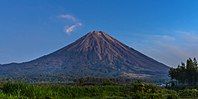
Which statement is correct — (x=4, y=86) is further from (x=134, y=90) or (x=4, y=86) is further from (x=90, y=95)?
(x=134, y=90)

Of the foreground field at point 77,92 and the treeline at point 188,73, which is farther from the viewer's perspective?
the treeline at point 188,73

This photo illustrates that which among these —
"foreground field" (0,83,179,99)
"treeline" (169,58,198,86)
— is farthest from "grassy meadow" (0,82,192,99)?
"treeline" (169,58,198,86)

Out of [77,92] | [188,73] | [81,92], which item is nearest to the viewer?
[77,92]

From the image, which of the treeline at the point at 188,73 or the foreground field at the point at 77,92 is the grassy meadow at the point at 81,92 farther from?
the treeline at the point at 188,73

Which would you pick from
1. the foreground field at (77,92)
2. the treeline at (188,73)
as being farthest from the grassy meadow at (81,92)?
the treeline at (188,73)

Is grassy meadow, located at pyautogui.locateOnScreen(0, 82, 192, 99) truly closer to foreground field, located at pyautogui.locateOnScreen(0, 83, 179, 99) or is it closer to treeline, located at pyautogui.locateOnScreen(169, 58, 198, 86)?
foreground field, located at pyautogui.locateOnScreen(0, 83, 179, 99)

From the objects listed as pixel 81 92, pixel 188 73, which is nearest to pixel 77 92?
pixel 81 92

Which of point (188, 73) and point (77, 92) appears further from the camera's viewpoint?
point (188, 73)

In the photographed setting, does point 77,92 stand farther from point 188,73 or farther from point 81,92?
point 188,73

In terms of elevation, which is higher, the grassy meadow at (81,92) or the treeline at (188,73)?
the treeline at (188,73)

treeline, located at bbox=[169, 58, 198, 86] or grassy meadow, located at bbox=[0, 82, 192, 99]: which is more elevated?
treeline, located at bbox=[169, 58, 198, 86]

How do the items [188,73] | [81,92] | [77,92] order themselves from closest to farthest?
[77,92], [81,92], [188,73]

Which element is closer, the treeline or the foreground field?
the foreground field
